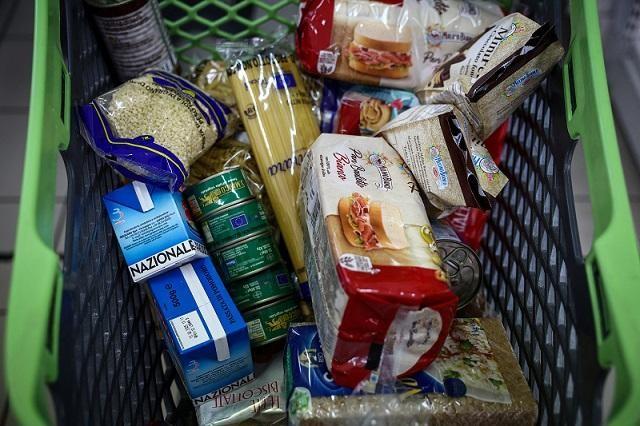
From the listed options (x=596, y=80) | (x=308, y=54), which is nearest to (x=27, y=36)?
(x=308, y=54)

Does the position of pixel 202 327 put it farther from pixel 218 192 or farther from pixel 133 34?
pixel 133 34

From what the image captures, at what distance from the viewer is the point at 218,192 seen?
0.95 meters

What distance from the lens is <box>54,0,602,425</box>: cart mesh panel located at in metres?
0.73

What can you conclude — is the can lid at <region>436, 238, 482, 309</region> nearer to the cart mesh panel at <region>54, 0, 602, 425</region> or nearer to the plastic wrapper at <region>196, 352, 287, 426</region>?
the cart mesh panel at <region>54, 0, 602, 425</region>

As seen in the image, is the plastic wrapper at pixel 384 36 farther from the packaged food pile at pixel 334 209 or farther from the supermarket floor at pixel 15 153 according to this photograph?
the supermarket floor at pixel 15 153

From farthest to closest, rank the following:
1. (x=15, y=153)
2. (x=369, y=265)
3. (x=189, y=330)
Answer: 1. (x=15, y=153)
2. (x=189, y=330)
3. (x=369, y=265)

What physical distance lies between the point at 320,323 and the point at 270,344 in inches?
7.4

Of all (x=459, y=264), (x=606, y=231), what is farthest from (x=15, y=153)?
(x=606, y=231)

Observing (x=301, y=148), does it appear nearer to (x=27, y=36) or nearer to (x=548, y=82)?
(x=548, y=82)

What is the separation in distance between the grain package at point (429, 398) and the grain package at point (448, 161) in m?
0.22

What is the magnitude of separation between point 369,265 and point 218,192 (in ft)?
1.08

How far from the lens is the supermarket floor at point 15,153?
55.9 inches

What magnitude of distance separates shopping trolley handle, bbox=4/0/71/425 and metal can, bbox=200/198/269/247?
27 cm

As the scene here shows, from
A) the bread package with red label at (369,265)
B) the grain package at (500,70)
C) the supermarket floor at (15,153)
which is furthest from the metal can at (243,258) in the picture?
the supermarket floor at (15,153)
